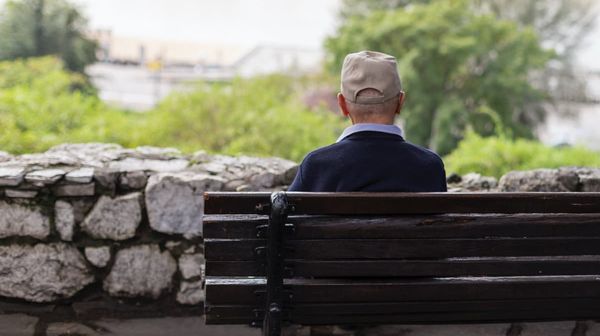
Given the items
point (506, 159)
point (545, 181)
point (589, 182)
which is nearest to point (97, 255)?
point (545, 181)

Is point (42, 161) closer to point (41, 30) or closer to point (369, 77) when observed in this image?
point (369, 77)

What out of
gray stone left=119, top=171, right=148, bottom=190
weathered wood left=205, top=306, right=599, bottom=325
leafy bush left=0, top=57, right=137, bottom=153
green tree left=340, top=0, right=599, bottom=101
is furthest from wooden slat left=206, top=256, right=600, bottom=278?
green tree left=340, top=0, right=599, bottom=101

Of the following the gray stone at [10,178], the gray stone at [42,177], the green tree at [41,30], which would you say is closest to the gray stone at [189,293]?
the gray stone at [42,177]

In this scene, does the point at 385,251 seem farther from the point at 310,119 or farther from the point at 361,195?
the point at 310,119

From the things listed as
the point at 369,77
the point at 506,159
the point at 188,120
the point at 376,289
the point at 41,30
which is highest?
the point at 41,30

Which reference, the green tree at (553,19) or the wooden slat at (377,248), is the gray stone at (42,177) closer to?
the wooden slat at (377,248)

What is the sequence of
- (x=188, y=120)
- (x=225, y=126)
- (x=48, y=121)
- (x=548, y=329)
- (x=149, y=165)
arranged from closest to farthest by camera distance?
1. (x=548, y=329)
2. (x=149, y=165)
3. (x=48, y=121)
4. (x=188, y=120)
5. (x=225, y=126)

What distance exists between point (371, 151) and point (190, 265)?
153 cm

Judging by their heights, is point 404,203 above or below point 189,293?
above

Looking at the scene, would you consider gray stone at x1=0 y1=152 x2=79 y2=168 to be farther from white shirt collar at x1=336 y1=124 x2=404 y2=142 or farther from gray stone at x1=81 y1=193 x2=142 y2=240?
white shirt collar at x1=336 y1=124 x2=404 y2=142

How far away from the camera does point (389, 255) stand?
2148 millimetres

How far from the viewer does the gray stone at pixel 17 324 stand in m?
3.13

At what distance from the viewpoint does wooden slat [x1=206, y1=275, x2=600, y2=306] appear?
2146 mm

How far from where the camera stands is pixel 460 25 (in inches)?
1001
